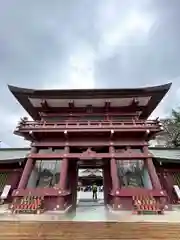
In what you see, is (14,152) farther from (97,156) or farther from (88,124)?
(97,156)

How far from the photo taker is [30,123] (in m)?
13.1

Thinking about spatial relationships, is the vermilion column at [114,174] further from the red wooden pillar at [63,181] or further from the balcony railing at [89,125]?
the red wooden pillar at [63,181]

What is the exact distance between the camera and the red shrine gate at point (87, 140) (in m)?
11.4

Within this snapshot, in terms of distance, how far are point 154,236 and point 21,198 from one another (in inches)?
294

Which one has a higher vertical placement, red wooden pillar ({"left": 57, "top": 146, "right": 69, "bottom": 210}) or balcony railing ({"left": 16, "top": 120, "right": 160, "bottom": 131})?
balcony railing ({"left": 16, "top": 120, "right": 160, "bottom": 131})

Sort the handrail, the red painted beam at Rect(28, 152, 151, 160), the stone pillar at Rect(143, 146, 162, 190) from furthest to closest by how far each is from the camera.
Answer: the handrail
the red painted beam at Rect(28, 152, 151, 160)
the stone pillar at Rect(143, 146, 162, 190)

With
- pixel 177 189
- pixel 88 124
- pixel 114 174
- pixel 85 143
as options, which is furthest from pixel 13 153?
pixel 177 189

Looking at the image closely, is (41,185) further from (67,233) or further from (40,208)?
(67,233)

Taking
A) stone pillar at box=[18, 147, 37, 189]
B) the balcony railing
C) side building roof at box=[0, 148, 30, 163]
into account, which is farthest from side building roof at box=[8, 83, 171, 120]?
side building roof at box=[0, 148, 30, 163]

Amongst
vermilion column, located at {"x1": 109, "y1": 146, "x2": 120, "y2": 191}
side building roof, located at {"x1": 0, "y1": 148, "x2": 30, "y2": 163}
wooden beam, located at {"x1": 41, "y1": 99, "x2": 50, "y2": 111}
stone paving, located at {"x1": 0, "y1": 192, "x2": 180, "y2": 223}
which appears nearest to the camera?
stone paving, located at {"x1": 0, "y1": 192, "x2": 180, "y2": 223}

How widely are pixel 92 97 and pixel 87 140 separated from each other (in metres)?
3.02

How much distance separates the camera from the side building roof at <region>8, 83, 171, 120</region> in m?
13.8

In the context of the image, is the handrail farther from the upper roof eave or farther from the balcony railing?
the upper roof eave

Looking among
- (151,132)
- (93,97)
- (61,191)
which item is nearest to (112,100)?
(93,97)
